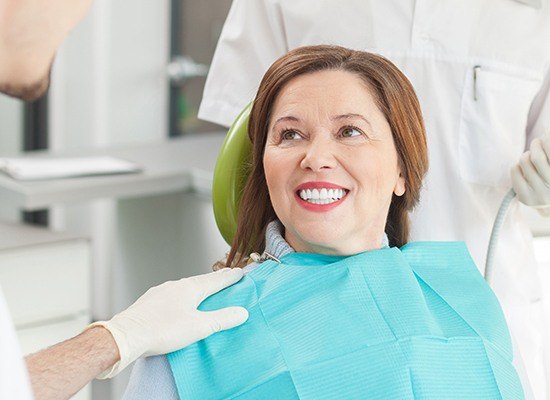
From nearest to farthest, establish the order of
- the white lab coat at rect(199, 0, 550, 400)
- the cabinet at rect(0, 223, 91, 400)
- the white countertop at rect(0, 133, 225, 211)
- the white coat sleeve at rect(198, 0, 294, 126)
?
the white lab coat at rect(199, 0, 550, 400) → the white coat sleeve at rect(198, 0, 294, 126) → the cabinet at rect(0, 223, 91, 400) → the white countertop at rect(0, 133, 225, 211)

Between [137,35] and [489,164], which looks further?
[137,35]

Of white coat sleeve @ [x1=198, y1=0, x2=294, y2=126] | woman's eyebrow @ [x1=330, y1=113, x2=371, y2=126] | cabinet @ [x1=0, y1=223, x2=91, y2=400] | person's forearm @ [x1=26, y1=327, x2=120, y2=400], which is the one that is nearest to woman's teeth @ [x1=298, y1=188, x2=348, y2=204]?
woman's eyebrow @ [x1=330, y1=113, x2=371, y2=126]

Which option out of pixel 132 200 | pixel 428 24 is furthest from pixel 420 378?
pixel 132 200

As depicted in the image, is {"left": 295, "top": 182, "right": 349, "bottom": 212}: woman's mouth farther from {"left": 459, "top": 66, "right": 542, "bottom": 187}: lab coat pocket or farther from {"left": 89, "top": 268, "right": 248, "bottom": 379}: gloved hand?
{"left": 459, "top": 66, "right": 542, "bottom": 187}: lab coat pocket

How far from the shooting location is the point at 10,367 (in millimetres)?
1061

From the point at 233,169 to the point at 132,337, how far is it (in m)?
0.38

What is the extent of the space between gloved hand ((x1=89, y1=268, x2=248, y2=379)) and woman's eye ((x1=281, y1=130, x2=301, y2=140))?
22cm

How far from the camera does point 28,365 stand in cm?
136

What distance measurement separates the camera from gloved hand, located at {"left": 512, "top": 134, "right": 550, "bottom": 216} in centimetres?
169

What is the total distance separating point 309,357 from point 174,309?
7.7 inches

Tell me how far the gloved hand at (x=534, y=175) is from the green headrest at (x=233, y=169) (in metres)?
0.45

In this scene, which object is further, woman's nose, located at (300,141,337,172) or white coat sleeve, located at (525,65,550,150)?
white coat sleeve, located at (525,65,550,150)

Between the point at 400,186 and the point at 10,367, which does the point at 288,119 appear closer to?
the point at 400,186

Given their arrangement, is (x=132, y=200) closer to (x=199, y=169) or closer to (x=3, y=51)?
(x=199, y=169)
